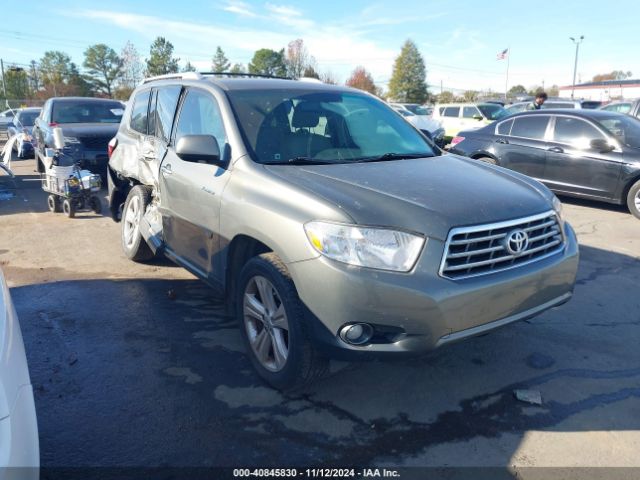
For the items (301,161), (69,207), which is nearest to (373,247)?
(301,161)

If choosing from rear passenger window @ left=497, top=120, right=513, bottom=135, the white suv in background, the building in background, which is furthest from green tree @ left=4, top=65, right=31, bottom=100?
rear passenger window @ left=497, top=120, right=513, bottom=135

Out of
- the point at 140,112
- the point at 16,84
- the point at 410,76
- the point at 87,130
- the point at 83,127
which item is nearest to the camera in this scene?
the point at 140,112

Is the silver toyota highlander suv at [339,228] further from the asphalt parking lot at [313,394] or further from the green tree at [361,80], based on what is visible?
the green tree at [361,80]

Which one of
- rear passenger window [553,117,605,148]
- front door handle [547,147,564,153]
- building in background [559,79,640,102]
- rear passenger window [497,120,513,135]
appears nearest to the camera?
rear passenger window [553,117,605,148]

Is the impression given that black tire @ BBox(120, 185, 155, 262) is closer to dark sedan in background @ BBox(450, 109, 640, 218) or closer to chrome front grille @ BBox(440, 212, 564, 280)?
chrome front grille @ BBox(440, 212, 564, 280)

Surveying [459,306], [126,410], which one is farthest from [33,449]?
[459,306]

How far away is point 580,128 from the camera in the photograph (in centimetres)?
831

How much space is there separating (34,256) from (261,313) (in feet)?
13.6

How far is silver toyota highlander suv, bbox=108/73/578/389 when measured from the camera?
270 cm

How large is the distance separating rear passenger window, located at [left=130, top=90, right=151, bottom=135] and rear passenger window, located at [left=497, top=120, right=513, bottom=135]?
650cm

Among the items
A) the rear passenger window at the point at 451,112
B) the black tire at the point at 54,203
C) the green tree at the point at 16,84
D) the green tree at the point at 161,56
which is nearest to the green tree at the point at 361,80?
the green tree at the point at 161,56

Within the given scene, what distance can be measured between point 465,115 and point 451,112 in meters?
0.72

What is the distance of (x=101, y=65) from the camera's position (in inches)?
Answer: 3201

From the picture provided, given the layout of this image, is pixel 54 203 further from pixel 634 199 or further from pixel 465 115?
pixel 465 115
